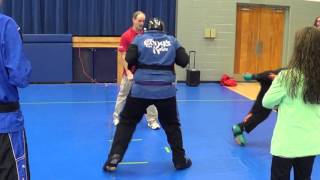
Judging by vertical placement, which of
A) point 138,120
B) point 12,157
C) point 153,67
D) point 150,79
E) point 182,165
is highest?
point 153,67

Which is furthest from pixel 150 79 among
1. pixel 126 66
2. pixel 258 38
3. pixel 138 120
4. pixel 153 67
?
pixel 258 38

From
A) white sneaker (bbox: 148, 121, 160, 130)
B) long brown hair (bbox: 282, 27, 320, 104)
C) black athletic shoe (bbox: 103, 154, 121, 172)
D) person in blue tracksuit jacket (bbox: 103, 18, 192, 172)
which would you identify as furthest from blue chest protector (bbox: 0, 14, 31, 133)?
white sneaker (bbox: 148, 121, 160, 130)

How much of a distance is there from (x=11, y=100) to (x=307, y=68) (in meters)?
1.75

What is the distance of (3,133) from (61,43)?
7989mm

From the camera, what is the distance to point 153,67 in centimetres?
396

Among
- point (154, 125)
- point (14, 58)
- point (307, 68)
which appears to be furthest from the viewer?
point (154, 125)

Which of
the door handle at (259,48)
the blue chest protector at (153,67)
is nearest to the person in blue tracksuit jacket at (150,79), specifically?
the blue chest protector at (153,67)

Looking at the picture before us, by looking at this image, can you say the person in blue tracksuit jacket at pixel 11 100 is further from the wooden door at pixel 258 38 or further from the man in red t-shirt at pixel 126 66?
the wooden door at pixel 258 38

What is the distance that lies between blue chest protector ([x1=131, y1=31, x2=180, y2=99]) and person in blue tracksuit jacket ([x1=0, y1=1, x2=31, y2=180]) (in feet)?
5.56

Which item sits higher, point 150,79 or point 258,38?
point 258,38

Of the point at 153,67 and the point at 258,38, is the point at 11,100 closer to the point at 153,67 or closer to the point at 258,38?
the point at 153,67

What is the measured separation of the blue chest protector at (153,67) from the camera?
3.93 m

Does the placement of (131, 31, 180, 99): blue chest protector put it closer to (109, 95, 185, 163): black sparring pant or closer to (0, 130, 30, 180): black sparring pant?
(109, 95, 185, 163): black sparring pant

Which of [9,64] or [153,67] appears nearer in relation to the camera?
[9,64]
